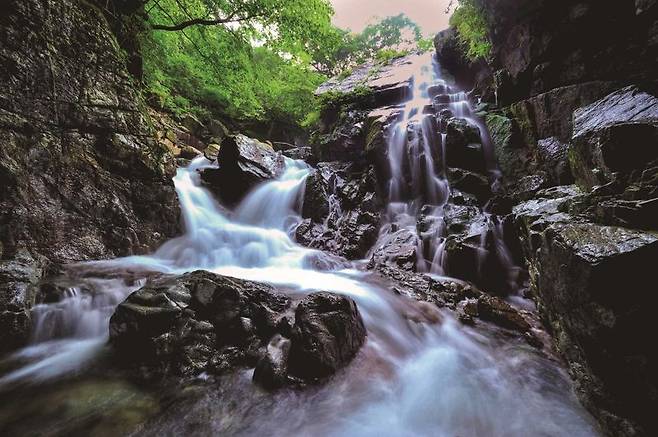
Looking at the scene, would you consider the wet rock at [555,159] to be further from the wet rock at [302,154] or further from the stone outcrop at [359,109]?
the wet rock at [302,154]

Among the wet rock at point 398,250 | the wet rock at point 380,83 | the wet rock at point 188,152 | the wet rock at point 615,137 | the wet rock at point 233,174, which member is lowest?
the wet rock at point 398,250

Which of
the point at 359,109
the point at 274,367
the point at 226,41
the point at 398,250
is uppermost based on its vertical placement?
the point at 359,109

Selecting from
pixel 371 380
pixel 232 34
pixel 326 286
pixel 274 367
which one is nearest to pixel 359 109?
pixel 232 34

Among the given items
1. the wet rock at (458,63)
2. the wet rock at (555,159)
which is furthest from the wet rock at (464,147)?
the wet rock at (458,63)

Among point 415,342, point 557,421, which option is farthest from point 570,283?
point 415,342

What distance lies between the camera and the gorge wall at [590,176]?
2.31 m

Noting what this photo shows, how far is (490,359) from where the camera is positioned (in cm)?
388

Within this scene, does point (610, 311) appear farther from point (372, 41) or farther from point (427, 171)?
point (372, 41)

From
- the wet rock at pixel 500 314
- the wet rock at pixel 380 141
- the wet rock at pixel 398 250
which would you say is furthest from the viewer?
the wet rock at pixel 380 141

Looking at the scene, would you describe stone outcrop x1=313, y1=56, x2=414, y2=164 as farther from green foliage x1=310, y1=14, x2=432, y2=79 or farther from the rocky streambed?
green foliage x1=310, y1=14, x2=432, y2=79

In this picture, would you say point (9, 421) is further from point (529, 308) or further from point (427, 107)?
point (427, 107)

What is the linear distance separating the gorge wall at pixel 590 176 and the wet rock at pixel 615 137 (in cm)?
1

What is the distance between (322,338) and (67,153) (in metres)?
5.39

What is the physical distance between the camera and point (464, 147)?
357 inches
